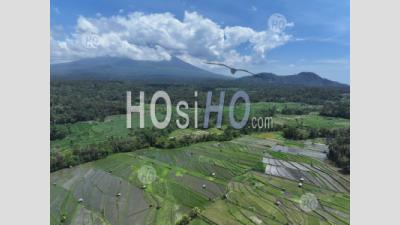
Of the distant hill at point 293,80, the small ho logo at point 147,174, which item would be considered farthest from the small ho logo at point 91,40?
the distant hill at point 293,80

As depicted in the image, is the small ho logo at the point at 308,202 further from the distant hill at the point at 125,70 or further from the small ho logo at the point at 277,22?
the small ho logo at the point at 277,22

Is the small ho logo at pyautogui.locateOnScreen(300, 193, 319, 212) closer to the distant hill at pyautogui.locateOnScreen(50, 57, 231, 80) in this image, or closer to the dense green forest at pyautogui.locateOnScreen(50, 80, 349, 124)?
the dense green forest at pyautogui.locateOnScreen(50, 80, 349, 124)

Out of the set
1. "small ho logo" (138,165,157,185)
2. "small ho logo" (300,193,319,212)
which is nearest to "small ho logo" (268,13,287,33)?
"small ho logo" (300,193,319,212)

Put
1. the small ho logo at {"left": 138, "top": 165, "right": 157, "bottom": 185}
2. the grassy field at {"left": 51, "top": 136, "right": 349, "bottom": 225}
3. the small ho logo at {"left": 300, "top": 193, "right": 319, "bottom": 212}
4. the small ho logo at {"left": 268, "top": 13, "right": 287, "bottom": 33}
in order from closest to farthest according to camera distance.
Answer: the grassy field at {"left": 51, "top": 136, "right": 349, "bottom": 225} < the small ho logo at {"left": 138, "top": 165, "right": 157, "bottom": 185} < the small ho logo at {"left": 300, "top": 193, "right": 319, "bottom": 212} < the small ho logo at {"left": 268, "top": 13, "right": 287, "bottom": 33}

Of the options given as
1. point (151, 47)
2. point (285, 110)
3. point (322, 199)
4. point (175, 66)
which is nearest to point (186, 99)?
point (175, 66)

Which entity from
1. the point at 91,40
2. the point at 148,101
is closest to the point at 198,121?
the point at 148,101

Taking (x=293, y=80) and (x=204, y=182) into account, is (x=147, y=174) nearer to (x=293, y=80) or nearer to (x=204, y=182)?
(x=204, y=182)

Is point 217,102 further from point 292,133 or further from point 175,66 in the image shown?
point 292,133
